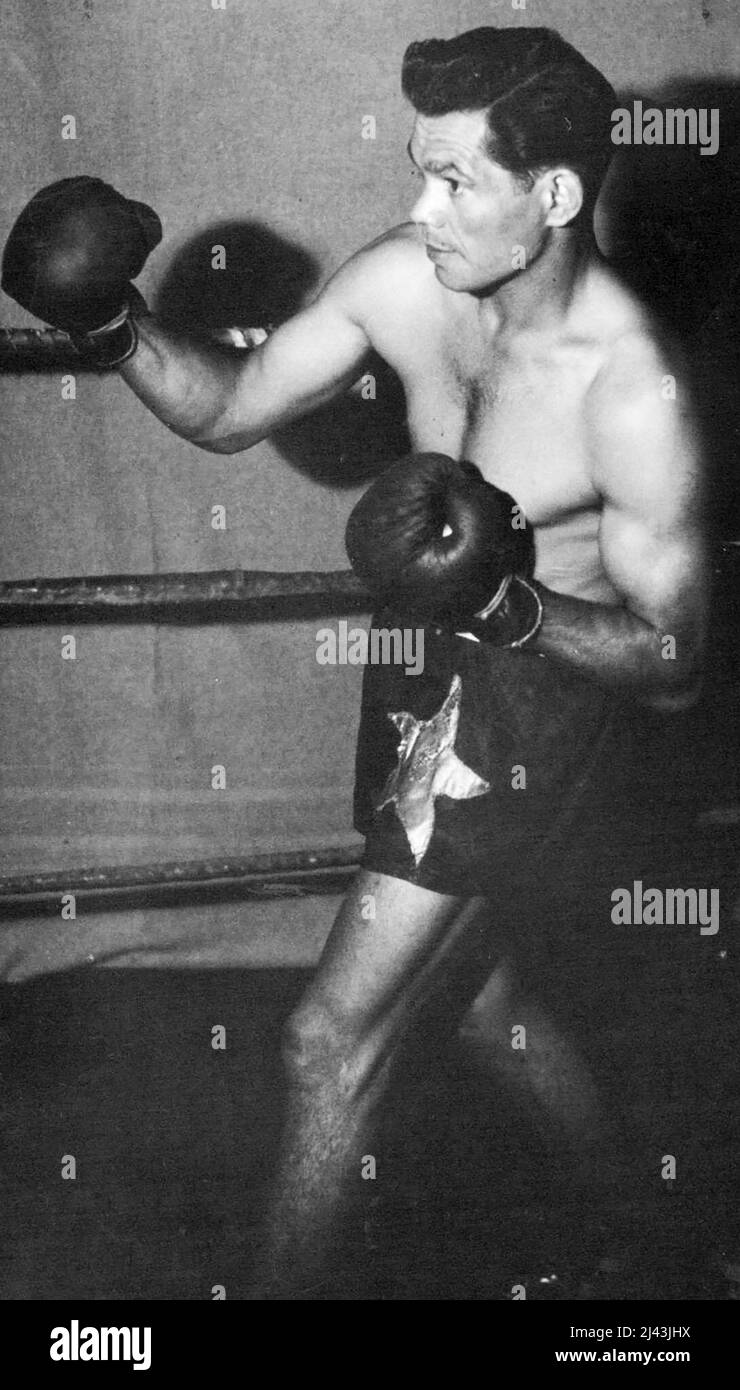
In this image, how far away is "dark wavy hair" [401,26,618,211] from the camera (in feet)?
4.44

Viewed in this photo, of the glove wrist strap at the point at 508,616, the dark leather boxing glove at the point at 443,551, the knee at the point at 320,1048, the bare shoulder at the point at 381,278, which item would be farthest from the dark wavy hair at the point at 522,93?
the knee at the point at 320,1048

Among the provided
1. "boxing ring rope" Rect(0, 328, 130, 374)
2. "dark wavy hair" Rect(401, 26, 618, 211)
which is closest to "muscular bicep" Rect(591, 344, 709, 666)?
"dark wavy hair" Rect(401, 26, 618, 211)

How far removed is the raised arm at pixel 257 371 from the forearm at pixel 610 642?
17.5 inches

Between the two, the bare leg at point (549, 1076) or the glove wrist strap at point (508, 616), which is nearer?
the glove wrist strap at point (508, 616)

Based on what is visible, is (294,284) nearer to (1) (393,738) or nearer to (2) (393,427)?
(2) (393,427)

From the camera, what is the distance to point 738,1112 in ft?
6.04

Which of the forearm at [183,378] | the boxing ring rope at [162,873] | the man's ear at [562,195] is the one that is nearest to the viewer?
the man's ear at [562,195]

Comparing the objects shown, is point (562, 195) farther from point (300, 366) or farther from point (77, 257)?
point (77, 257)

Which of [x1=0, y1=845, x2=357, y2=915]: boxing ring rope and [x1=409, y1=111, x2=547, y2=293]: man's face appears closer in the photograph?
[x1=409, y1=111, x2=547, y2=293]: man's face

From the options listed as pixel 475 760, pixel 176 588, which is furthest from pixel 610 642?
pixel 176 588

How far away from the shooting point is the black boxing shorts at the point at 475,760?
4.64 feet

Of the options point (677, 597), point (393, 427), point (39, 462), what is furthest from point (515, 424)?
point (39, 462)

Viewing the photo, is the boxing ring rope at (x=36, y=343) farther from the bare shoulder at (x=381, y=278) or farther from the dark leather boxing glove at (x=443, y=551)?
the dark leather boxing glove at (x=443, y=551)

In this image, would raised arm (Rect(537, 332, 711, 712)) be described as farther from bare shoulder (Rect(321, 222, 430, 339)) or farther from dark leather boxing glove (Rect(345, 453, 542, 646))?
bare shoulder (Rect(321, 222, 430, 339))
